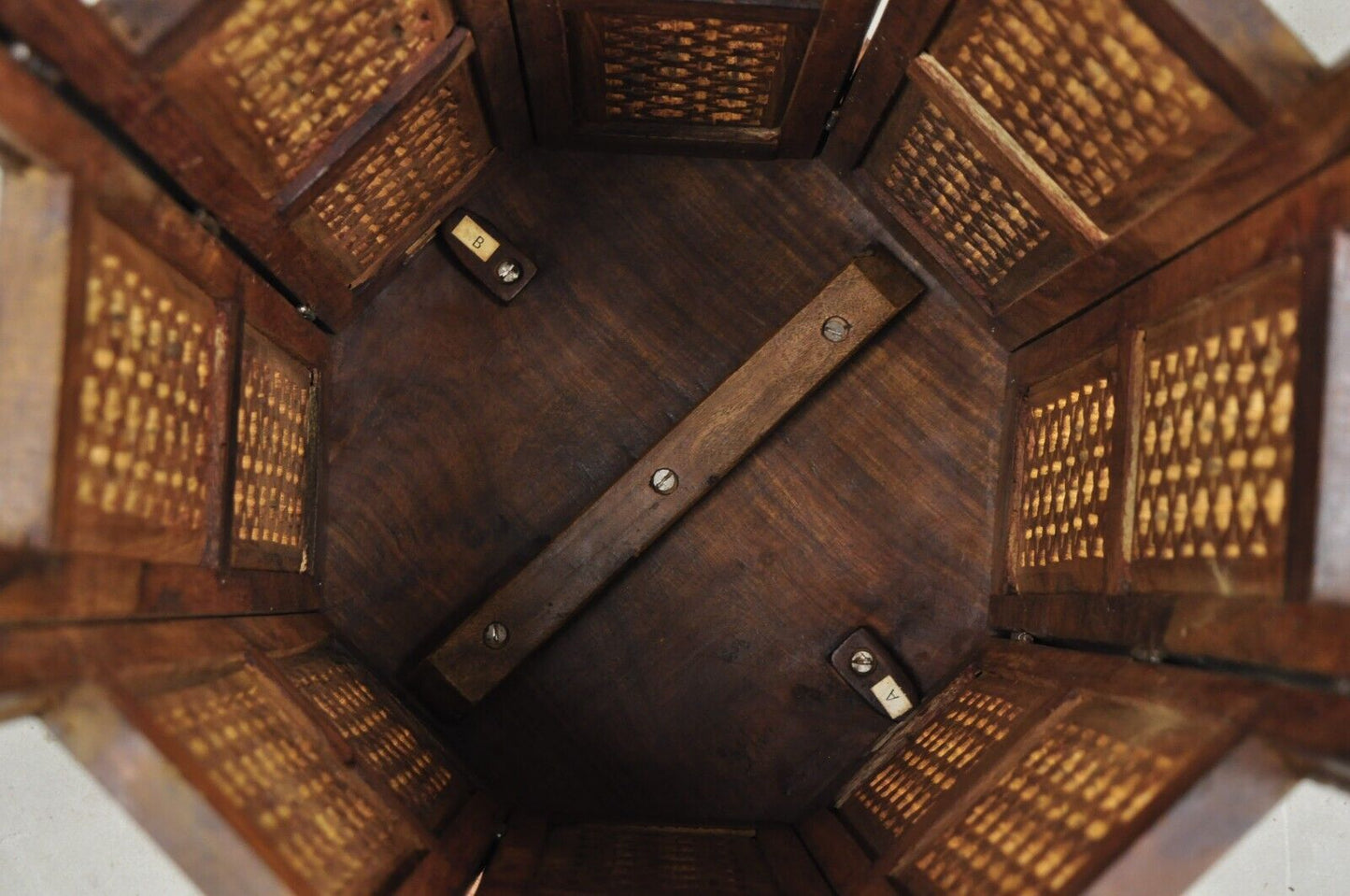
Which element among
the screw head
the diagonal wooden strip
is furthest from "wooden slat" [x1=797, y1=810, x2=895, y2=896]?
the screw head

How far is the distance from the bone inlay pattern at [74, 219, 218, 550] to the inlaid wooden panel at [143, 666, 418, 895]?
25 cm

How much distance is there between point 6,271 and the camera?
1.15 metres

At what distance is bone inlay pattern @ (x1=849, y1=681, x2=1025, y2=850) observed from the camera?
1689mm

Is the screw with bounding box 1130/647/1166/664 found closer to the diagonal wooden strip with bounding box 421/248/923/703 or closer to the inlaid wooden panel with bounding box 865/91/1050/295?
the inlaid wooden panel with bounding box 865/91/1050/295

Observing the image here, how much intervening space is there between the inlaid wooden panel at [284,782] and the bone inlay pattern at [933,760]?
31.8 inches

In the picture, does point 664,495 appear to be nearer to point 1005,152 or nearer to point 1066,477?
point 1066,477

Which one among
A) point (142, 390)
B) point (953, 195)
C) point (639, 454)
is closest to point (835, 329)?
point (953, 195)

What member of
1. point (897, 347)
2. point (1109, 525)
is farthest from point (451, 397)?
point (1109, 525)

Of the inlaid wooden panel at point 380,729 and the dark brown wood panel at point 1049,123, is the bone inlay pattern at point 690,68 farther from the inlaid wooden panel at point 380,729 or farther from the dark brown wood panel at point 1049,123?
the inlaid wooden panel at point 380,729

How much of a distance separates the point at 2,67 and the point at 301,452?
0.96 metres

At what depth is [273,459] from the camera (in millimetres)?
1787

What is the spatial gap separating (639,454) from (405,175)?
72 centimetres

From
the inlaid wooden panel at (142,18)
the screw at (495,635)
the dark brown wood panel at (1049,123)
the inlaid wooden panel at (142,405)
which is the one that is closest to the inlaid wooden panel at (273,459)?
the inlaid wooden panel at (142,405)

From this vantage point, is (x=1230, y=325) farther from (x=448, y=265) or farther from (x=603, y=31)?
(x=448, y=265)
